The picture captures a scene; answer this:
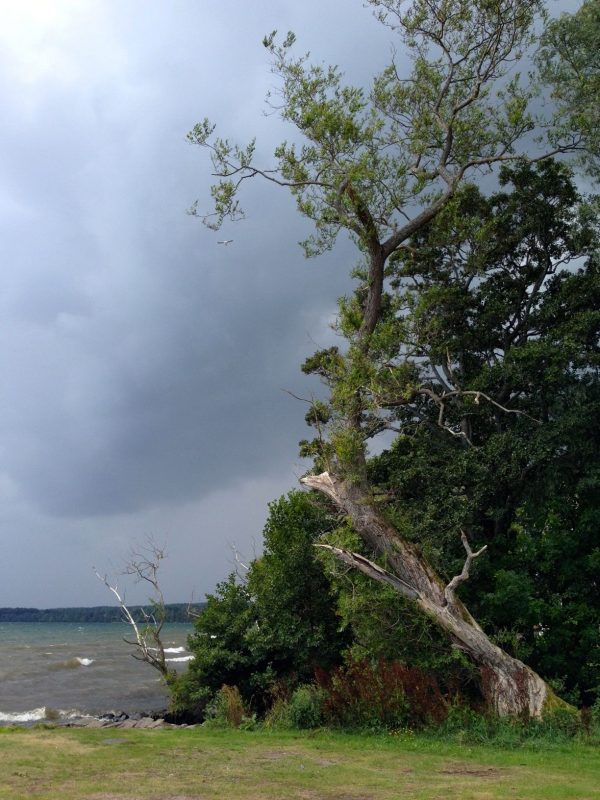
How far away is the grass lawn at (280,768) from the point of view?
9.62m

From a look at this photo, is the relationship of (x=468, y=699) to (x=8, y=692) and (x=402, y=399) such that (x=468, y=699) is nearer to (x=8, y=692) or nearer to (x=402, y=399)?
(x=402, y=399)

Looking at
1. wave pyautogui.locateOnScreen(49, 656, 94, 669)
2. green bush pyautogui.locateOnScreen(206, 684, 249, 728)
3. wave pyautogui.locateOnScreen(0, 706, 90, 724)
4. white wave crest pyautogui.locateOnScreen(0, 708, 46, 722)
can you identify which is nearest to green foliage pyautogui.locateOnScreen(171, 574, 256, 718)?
green bush pyautogui.locateOnScreen(206, 684, 249, 728)

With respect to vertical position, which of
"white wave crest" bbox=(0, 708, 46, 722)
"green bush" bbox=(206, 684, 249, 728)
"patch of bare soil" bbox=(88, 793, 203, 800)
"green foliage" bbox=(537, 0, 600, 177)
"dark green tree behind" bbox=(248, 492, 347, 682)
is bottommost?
"white wave crest" bbox=(0, 708, 46, 722)

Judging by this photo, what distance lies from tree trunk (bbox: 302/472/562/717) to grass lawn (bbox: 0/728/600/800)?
8.02ft

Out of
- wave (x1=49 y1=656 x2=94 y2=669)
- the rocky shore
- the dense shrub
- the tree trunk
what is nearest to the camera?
the dense shrub

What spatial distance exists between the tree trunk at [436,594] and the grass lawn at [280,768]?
2.44m

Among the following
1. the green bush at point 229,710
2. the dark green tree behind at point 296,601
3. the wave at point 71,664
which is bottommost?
the green bush at point 229,710

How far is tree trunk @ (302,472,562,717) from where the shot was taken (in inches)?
646

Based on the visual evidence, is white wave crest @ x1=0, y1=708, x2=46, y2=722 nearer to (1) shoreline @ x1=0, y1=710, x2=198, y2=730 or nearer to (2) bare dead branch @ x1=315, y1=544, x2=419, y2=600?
(1) shoreline @ x1=0, y1=710, x2=198, y2=730

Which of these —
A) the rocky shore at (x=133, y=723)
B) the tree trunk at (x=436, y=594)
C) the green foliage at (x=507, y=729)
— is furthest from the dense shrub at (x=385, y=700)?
the rocky shore at (x=133, y=723)

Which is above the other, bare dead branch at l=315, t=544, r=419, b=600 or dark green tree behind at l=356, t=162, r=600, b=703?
dark green tree behind at l=356, t=162, r=600, b=703

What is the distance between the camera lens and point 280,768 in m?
11.5

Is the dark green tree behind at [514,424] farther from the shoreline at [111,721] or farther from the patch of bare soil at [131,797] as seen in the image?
the patch of bare soil at [131,797]

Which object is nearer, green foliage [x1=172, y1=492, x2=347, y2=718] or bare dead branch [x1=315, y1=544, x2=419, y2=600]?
bare dead branch [x1=315, y1=544, x2=419, y2=600]
